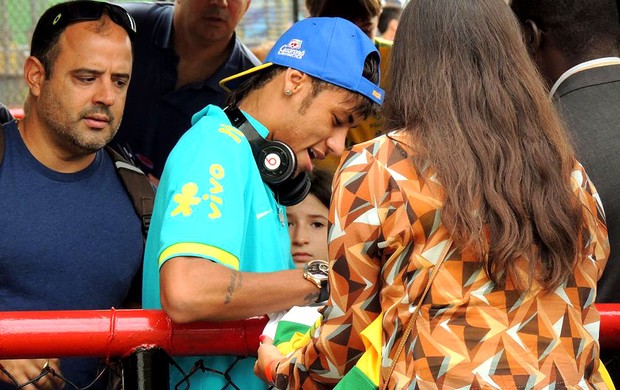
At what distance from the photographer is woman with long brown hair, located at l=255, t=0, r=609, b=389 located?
5.96 feet

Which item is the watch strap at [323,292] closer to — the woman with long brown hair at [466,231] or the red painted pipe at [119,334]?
the red painted pipe at [119,334]

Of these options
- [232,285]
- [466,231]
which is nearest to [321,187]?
[232,285]

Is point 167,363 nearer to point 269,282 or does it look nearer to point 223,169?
point 269,282

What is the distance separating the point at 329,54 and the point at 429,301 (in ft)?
3.88

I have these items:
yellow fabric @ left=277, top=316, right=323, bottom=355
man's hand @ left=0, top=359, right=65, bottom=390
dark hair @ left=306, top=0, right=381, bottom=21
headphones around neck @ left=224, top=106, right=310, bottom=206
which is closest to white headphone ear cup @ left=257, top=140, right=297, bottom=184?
headphones around neck @ left=224, top=106, right=310, bottom=206

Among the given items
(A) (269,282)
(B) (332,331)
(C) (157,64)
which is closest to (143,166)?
(C) (157,64)

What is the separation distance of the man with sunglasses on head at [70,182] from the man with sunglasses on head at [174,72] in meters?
1.13

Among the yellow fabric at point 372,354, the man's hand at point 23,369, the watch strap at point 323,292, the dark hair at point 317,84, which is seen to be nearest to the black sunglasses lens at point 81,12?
the dark hair at point 317,84

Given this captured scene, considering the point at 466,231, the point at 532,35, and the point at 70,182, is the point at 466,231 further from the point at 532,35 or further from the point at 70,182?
the point at 70,182

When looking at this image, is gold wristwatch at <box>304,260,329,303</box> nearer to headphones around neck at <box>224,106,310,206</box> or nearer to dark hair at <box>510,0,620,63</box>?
headphones around neck at <box>224,106,310,206</box>

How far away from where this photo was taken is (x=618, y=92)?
280cm

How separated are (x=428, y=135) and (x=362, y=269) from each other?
31cm

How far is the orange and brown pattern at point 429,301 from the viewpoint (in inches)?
71.1

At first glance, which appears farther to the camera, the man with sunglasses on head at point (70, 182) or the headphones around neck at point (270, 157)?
the man with sunglasses on head at point (70, 182)
